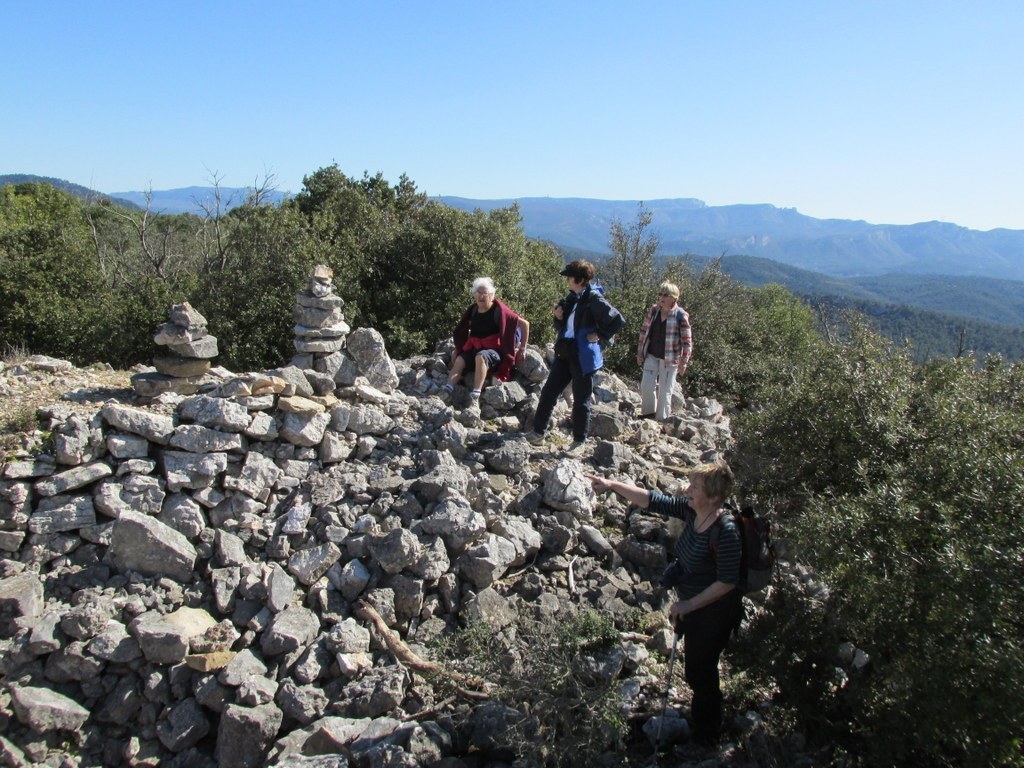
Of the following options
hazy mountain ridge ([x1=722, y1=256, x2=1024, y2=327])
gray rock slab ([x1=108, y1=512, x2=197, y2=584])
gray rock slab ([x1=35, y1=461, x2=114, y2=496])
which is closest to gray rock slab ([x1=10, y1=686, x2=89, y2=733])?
gray rock slab ([x1=108, y1=512, x2=197, y2=584])

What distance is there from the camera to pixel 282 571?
243 inches

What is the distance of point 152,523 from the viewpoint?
6215mm

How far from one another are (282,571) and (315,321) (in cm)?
330

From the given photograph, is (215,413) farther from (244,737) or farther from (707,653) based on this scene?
(707,653)

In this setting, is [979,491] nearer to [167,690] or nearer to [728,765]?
[728,765]

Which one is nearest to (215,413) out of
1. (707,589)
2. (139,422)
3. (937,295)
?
(139,422)

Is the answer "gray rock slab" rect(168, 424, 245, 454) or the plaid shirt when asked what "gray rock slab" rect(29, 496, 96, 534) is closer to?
"gray rock slab" rect(168, 424, 245, 454)

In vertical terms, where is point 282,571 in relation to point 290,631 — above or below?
above

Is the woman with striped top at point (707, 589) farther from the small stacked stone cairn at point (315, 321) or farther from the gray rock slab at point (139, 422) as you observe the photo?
the small stacked stone cairn at point (315, 321)

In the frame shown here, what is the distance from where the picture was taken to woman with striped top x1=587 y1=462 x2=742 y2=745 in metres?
4.39

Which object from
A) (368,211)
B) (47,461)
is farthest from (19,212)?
(47,461)

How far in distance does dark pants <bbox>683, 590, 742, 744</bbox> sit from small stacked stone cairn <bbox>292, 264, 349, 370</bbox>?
555cm

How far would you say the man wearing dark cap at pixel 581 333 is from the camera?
7.54 m

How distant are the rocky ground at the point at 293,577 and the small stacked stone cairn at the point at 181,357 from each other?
28 cm
